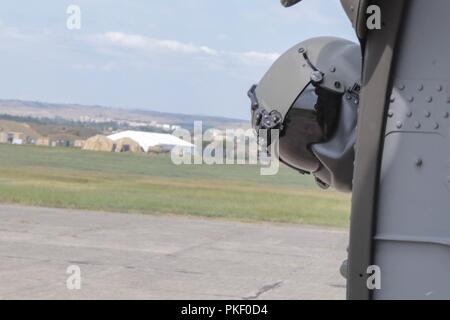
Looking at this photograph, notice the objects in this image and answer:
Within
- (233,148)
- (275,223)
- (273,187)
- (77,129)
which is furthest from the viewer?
(77,129)

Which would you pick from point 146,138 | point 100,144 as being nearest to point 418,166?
point 100,144

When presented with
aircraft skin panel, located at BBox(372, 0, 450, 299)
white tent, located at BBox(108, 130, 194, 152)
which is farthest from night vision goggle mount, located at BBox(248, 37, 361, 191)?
white tent, located at BBox(108, 130, 194, 152)

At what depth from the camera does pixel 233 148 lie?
4.32 metres

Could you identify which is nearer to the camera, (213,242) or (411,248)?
(411,248)

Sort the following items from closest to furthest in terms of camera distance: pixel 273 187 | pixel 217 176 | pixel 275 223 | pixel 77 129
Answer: pixel 275 223 < pixel 273 187 < pixel 217 176 < pixel 77 129

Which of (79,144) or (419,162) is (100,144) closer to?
(79,144)

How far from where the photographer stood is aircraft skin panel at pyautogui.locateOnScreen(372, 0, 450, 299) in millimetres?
3141

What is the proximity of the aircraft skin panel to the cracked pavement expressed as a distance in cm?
664

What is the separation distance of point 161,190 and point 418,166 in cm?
2643

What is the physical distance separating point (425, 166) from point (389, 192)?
185mm

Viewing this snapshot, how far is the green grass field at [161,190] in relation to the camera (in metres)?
21.9

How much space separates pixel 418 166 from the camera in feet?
10.4

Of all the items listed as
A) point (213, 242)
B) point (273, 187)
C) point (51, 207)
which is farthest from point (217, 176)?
point (213, 242)
